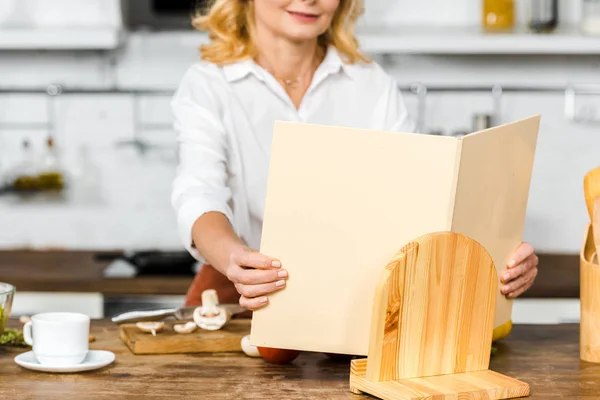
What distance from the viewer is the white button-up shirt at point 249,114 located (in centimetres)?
191

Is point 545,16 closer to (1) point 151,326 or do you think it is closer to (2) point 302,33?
(2) point 302,33

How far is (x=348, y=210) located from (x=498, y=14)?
1957 mm

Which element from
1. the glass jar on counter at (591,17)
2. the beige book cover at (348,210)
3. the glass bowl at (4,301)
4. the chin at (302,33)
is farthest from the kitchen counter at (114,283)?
the beige book cover at (348,210)

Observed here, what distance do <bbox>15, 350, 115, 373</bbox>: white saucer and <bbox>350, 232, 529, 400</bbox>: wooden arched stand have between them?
0.40m

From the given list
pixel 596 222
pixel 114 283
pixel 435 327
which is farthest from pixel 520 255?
pixel 114 283

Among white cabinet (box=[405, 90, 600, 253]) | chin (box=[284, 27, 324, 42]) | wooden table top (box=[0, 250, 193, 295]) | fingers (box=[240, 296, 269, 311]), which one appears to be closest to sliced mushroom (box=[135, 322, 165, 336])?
fingers (box=[240, 296, 269, 311])

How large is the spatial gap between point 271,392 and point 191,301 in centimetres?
70

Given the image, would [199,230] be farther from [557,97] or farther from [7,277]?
[557,97]

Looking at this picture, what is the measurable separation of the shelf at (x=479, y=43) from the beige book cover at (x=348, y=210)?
1.56 metres

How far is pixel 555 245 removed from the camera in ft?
10.8

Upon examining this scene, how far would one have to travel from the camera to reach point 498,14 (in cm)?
310

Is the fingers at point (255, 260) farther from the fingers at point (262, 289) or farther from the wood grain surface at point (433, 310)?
the wood grain surface at point (433, 310)

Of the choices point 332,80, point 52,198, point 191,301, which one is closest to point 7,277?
point 52,198

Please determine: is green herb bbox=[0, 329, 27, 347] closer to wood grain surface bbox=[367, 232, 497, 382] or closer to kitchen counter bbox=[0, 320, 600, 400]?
kitchen counter bbox=[0, 320, 600, 400]
